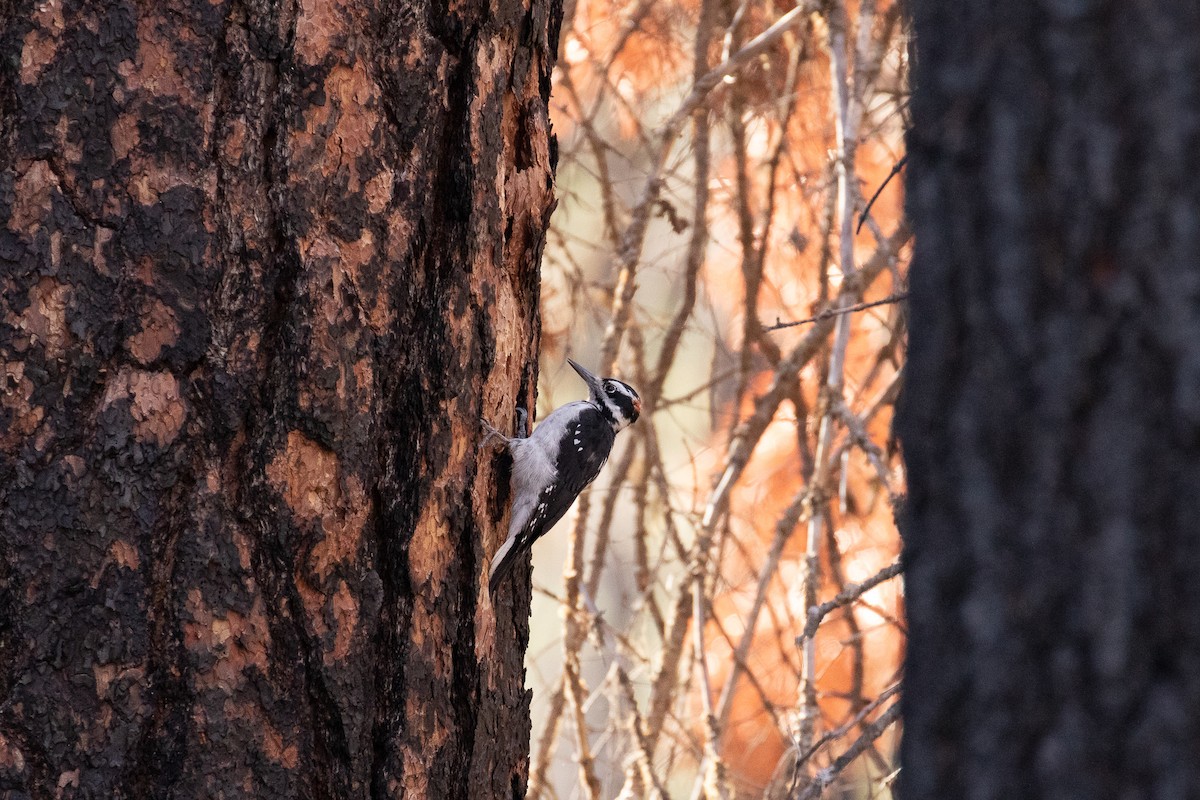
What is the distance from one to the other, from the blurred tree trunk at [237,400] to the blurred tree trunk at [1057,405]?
96 cm

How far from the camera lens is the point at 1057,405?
1.09 metres

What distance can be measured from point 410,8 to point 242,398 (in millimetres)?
658

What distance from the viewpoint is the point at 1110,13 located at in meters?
1.08

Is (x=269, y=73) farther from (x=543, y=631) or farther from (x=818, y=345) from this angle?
(x=543, y=631)

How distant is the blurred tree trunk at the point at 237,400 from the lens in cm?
172

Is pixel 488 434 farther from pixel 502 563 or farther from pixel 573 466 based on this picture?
pixel 573 466

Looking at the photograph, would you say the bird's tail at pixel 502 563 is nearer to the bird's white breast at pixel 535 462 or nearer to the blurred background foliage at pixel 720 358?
the bird's white breast at pixel 535 462

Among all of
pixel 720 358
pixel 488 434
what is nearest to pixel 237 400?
pixel 488 434

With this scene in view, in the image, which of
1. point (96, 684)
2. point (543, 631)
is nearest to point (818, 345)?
point (543, 631)

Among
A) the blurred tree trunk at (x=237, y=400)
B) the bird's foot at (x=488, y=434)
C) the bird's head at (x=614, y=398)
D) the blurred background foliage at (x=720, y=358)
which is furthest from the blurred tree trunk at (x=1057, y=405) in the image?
the bird's head at (x=614, y=398)

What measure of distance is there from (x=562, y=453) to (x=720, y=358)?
802 millimetres

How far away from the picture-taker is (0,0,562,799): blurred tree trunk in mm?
1721

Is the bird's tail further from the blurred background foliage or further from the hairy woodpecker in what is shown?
the blurred background foliage

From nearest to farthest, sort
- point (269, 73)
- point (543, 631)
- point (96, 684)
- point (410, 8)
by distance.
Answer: point (96, 684) → point (269, 73) → point (410, 8) → point (543, 631)
